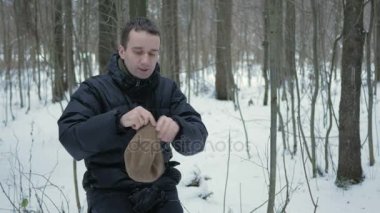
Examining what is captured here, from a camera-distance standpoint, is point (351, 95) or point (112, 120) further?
point (351, 95)

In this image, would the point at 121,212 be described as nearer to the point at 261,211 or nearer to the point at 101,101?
the point at 101,101

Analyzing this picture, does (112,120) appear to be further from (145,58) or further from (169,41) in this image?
(169,41)

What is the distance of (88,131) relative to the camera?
1.71 metres

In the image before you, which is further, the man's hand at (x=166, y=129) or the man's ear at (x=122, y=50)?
the man's ear at (x=122, y=50)

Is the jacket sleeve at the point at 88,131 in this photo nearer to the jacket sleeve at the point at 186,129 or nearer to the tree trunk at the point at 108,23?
the jacket sleeve at the point at 186,129

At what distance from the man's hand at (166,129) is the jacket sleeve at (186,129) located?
57 mm

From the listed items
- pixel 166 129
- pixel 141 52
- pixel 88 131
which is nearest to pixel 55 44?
pixel 141 52

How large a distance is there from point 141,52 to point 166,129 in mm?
467

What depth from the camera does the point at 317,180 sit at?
16.4 ft

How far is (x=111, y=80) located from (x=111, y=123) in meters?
0.41

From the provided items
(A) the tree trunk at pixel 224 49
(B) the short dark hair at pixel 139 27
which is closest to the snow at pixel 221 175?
(B) the short dark hair at pixel 139 27

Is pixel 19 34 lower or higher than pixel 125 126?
higher

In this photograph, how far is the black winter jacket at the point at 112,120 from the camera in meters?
1.72

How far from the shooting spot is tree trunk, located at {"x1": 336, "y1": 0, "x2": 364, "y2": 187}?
4344 mm
